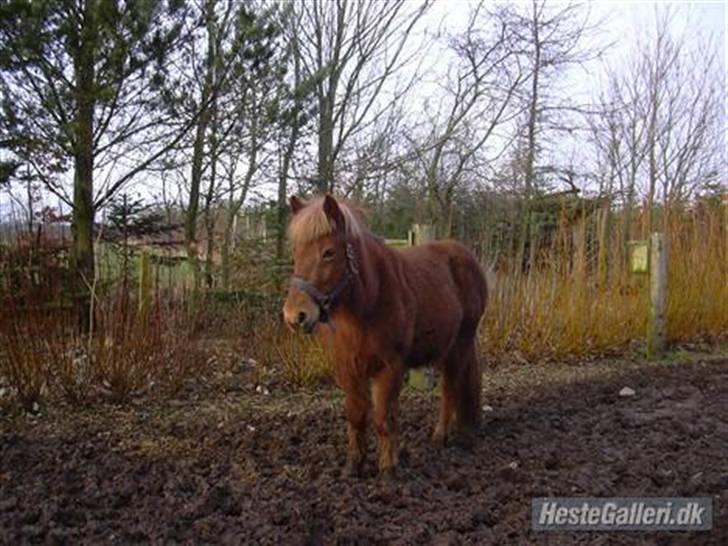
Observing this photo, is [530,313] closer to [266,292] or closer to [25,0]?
[266,292]

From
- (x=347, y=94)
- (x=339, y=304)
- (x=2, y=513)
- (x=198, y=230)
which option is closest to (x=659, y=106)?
(x=347, y=94)

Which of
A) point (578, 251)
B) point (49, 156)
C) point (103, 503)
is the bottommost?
point (103, 503)

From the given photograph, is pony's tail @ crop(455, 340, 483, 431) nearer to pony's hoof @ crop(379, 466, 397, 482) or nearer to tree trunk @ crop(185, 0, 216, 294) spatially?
pony's hoof @ crop(379, 466, 397, 482)

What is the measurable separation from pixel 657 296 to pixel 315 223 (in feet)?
18.3

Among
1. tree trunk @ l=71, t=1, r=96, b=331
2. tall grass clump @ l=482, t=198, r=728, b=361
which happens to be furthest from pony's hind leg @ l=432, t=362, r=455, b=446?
tree trunk @ l=71, t=1, r=96, b=331

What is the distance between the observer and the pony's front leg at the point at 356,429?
3270mm

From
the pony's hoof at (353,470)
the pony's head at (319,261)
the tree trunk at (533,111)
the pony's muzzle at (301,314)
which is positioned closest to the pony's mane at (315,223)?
the pony's head at (319,261)

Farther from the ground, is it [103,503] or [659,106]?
[659,106]

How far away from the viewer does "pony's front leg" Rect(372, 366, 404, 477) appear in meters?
3.22

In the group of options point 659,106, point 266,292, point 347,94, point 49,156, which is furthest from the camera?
point 659,106

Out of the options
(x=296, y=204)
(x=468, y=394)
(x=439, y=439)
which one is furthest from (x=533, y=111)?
(x=296, y=204)

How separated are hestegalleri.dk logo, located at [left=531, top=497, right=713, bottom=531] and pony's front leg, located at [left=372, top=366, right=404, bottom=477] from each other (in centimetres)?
74

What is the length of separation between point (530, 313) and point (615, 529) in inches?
180

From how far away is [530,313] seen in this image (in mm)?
7121
